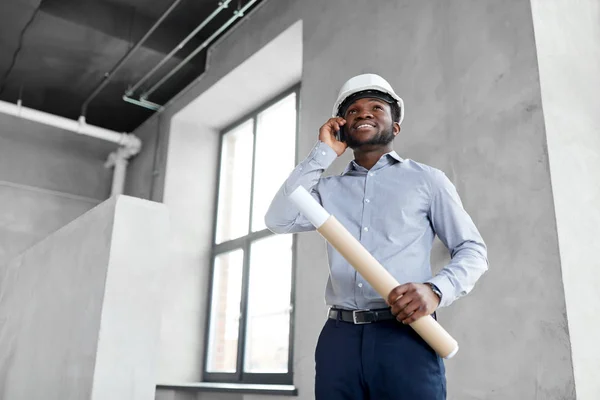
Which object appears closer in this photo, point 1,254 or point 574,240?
point 574,240

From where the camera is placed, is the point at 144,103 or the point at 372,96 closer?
the point at 372,96

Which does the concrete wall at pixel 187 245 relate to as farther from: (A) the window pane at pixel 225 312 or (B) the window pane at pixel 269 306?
(B) the window pane at pixel 269 306

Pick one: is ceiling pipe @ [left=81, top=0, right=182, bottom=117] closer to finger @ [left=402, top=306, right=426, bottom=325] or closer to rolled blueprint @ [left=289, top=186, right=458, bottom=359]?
rolled blueprint @ [left=289, top=186, right=458, bottom=359]

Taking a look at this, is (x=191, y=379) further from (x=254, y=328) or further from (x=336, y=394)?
(x=336, y=394)

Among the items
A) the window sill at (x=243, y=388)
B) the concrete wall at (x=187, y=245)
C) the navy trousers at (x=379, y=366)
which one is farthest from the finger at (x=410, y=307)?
the concrete wall at (x=187, y=245)

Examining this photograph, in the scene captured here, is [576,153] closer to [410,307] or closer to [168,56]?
[410,307]

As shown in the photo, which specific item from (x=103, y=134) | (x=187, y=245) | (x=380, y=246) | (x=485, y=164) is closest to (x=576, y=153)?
(x=485, y=164)

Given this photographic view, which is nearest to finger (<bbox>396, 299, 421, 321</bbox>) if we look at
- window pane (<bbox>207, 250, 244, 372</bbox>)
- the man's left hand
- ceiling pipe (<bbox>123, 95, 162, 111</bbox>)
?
the man's left hand

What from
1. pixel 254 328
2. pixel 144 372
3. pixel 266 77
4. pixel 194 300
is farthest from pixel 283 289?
pixel 144 372

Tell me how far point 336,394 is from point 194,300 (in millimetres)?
3730

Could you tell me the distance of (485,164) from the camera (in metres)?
2.25

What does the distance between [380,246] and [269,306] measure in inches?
117

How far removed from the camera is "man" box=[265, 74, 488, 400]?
47.6 inches

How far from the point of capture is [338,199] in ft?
4.86
